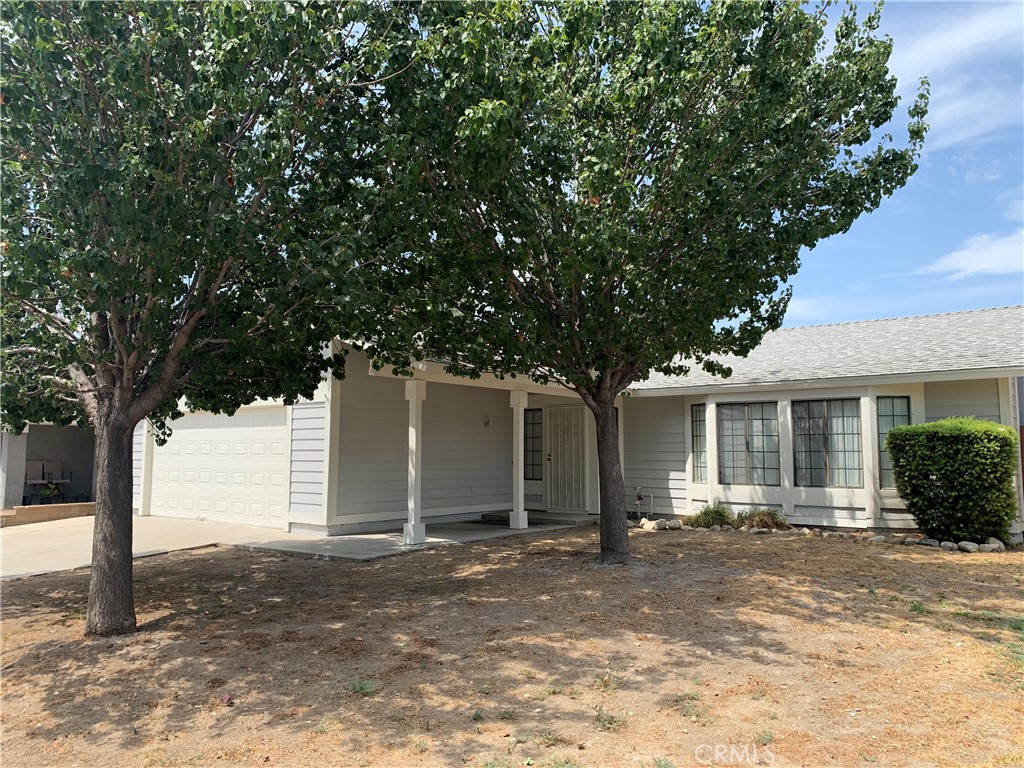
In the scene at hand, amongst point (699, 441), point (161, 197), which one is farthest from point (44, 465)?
point (699, 441)

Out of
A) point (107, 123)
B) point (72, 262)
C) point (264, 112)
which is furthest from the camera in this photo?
point (264, 112)

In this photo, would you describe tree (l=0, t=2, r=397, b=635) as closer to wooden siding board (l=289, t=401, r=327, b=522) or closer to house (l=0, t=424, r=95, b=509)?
wooden siding board (l=289, t=401, r=327, b=522)

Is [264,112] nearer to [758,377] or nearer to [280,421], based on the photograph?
[280,421]

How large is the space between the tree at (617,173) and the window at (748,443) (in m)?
4.92

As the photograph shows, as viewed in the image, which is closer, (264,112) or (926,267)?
(264,112)

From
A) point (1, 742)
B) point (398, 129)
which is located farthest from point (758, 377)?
point (1, 742)

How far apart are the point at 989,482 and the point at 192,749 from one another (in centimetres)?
1102

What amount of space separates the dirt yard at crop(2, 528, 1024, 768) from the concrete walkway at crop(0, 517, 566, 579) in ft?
4.15

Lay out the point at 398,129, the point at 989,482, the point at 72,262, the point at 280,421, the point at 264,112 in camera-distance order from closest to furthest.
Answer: the point at 72,262, the point at 264,112, the point at 398,129, the point at 989,482, the point at 280,421

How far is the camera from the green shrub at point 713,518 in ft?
43.3

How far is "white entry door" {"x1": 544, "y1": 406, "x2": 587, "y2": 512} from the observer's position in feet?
49.3

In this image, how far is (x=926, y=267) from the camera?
18219 millimetres

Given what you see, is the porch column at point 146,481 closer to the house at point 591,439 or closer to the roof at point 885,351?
the house at point 591,439

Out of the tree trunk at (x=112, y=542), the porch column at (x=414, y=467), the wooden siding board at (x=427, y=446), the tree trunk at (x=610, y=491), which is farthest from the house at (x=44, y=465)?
the tree trunk at (x=610, y=491)
